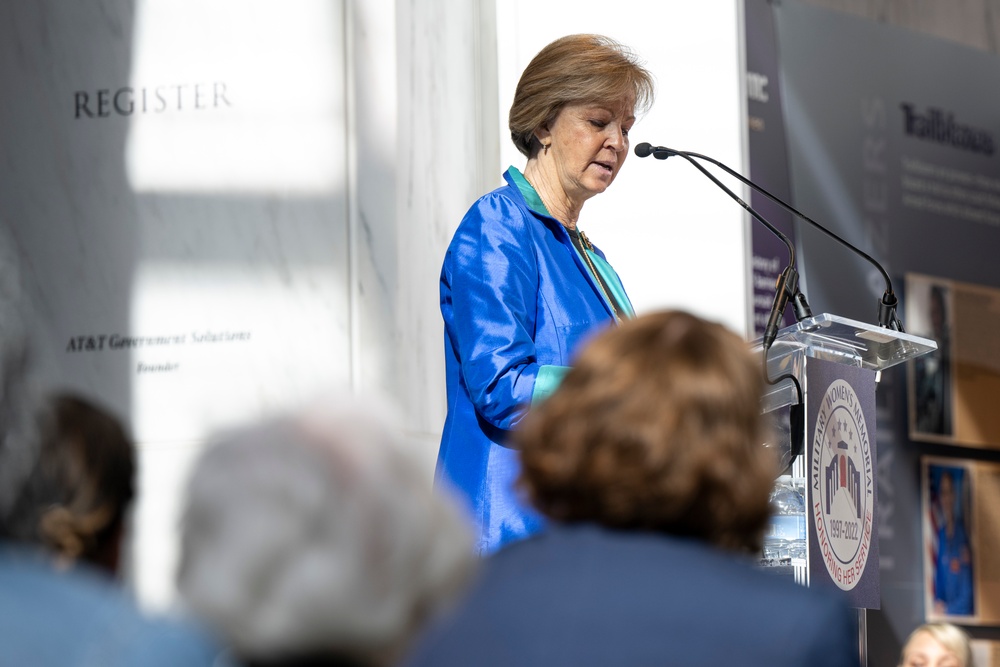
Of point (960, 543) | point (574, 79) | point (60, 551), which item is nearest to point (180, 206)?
point (574, 79)

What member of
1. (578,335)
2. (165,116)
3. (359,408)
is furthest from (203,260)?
(359,408)

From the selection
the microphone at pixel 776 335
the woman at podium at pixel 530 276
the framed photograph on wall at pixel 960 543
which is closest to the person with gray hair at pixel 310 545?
the woman at podium at pixel 530 276

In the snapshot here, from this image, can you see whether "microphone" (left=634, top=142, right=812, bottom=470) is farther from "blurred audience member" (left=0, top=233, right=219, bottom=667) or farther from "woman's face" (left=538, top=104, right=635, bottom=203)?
"blurred audience member" (left=0, top=233, right=219, bottom=667)

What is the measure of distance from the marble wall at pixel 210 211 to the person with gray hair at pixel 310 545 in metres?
3.08

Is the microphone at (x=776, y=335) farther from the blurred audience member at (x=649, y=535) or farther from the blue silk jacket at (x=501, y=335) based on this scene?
the blurred audience member at (x=649, y=535)

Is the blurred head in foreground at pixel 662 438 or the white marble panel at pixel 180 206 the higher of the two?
the white marble panel at pixel 180 206

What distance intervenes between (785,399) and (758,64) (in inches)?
121

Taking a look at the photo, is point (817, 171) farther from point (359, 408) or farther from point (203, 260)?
point (359, 408)

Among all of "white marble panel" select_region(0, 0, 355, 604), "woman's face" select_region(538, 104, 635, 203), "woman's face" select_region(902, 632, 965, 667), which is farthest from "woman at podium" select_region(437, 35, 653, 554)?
"woman's face" select_region(902, 632, 965, 667)

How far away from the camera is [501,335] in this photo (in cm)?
276

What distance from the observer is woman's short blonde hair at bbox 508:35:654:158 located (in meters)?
3.14

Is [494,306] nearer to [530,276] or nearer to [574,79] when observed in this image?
[530,276]

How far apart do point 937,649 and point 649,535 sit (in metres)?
3.97

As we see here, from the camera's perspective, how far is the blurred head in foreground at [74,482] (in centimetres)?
146
